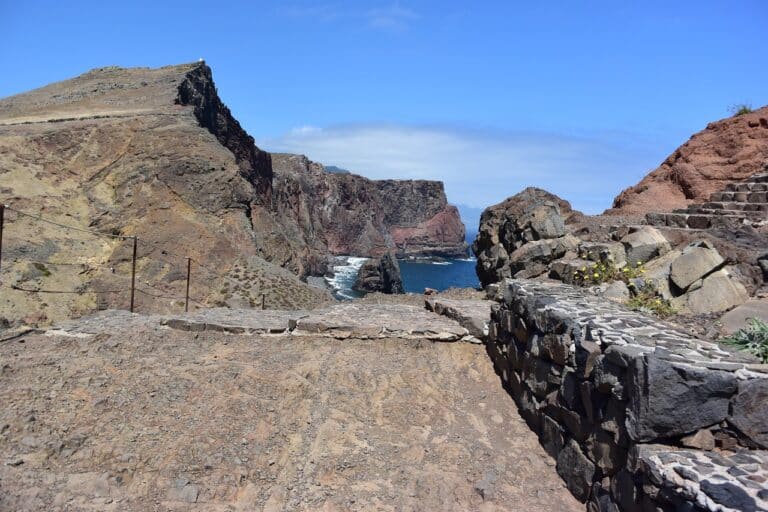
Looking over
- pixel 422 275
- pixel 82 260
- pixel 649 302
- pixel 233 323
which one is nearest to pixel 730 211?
pixel 649 302

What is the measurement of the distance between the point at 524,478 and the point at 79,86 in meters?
43.6

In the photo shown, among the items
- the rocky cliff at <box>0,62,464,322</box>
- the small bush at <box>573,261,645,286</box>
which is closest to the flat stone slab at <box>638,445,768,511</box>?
the small bush at <box>573,261,645,286</box>

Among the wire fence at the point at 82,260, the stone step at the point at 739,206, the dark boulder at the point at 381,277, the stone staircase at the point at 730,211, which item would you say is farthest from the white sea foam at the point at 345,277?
the stone step at the point at 739,206

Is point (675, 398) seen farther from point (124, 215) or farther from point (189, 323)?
point (124, 215)

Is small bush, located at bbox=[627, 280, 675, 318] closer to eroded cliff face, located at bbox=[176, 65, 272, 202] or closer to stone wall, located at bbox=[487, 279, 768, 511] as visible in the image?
stone wall, located at bbox=[487, 279, 768, 511]

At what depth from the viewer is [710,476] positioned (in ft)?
11.5

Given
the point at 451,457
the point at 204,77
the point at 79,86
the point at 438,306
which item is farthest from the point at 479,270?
the point at 79,86

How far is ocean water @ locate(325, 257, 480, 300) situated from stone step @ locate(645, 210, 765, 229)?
5093 cm

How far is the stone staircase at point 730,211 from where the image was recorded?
1036 centimetres

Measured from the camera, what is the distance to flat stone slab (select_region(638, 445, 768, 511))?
327 cm

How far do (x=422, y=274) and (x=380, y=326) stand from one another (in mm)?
103086

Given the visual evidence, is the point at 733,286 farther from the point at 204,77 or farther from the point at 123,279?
the point at 204,77

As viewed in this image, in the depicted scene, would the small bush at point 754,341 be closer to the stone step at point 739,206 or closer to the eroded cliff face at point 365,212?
the stone step at point 739,206

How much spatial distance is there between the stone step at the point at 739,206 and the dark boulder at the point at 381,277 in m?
50.2
